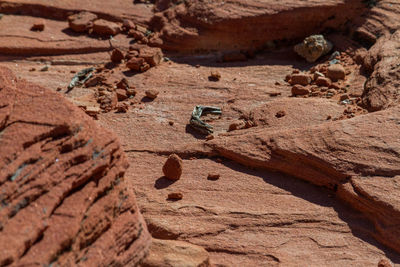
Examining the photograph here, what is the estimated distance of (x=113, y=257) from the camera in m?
2.49

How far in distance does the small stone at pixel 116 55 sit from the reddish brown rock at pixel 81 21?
2.32ft

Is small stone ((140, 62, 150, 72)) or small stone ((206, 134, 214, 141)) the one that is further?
small stone ((140, 62, 150, 72))

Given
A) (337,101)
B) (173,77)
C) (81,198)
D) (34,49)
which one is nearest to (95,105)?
(173,77)

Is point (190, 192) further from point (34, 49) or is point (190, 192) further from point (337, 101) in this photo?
point (34, 49)

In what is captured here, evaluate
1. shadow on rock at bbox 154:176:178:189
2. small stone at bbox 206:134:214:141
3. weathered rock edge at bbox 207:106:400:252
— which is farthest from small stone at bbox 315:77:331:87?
shadow on rock at bbox 154:176:178:189

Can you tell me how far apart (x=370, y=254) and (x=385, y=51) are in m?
2.34

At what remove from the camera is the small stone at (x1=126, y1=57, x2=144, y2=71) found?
217 inches

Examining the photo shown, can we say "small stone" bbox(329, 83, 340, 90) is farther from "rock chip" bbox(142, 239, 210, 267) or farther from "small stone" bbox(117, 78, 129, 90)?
"rock chip" bbox(142, 239, 210, 267)

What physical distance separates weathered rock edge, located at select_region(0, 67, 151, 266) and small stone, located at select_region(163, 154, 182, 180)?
3.64 ft

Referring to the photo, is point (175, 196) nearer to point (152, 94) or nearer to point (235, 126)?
point (235, 126)

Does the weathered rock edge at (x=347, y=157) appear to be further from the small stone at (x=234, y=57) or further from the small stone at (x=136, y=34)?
the small stone at (x=136, y=34)

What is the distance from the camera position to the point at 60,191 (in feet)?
8.04

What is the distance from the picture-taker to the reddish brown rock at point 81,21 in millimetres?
6156

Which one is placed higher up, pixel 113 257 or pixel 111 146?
pixel 111 146
